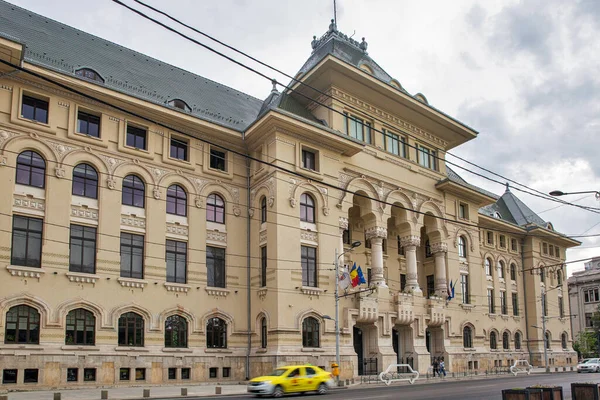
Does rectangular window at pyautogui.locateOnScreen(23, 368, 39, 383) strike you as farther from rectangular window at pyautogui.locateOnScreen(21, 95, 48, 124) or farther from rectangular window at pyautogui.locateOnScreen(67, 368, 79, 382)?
rectangular window at pyautogui.locateOnScreen(21, 95, 48, 124)

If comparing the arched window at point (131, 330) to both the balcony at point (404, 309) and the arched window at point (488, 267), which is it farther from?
the arched window at point (488, 267)

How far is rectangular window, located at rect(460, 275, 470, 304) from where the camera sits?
47706 mm

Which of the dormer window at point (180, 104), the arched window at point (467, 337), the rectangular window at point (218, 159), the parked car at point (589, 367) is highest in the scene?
the dormer window at point (180, 104)

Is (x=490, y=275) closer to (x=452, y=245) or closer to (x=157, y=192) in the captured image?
(x=452, y=245)

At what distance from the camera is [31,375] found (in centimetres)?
2697

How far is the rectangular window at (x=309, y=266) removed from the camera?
3559 cm

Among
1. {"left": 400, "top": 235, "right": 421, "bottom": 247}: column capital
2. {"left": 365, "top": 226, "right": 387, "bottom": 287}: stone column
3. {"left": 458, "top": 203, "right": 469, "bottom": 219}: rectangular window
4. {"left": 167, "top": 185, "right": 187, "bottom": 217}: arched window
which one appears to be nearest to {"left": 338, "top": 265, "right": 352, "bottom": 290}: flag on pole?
{"left": 365, "top": 226, "right": 387, "bottom": 287}: stone column

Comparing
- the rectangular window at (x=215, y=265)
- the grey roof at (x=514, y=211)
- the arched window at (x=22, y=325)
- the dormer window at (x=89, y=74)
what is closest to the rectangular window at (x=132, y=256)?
the rectangular window at (x=215, y=265)

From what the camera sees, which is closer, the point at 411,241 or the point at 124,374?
the point at 124,374

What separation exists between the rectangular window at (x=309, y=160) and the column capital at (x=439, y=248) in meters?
13.9

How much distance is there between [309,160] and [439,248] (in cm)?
1456

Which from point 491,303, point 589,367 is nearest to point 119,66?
point 491,303

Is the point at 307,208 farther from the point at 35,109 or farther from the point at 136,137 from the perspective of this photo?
the point at 35,109

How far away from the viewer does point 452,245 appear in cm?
4697
